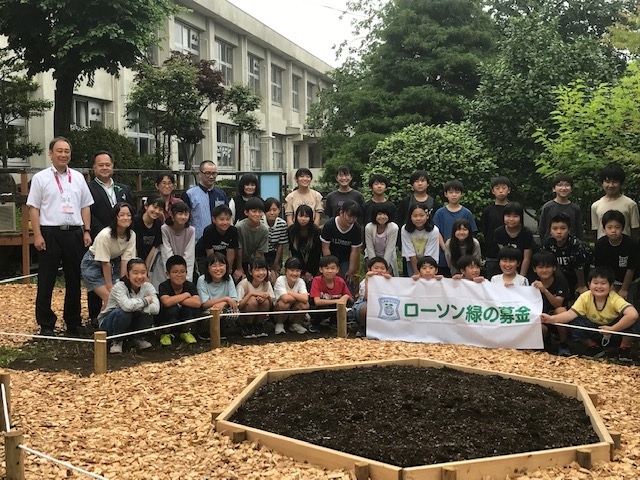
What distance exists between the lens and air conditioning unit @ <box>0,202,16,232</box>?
1027cm

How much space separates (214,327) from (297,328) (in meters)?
1.14

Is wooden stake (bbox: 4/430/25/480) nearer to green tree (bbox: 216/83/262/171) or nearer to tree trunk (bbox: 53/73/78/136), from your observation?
tree trunk (bbox: 53/73/78/136)

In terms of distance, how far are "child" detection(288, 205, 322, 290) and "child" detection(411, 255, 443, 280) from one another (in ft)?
4.33

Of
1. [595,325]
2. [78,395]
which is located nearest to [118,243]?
[78,395]

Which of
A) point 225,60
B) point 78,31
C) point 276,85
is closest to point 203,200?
point 78,31

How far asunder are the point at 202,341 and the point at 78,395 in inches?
74.7

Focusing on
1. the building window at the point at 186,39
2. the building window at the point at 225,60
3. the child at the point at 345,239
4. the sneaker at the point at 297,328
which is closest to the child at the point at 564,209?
the child at the point at 345,239

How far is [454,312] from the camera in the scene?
6617 millimetres

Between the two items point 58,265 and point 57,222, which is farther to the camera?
point 58,265

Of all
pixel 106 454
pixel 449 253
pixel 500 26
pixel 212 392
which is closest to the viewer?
pixel 106 454

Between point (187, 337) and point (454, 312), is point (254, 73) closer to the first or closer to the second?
point (187, 337)

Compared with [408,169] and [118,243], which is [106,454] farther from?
[408,169]

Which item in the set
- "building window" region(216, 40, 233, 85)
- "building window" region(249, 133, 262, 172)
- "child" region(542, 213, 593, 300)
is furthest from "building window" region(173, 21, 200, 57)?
"child" region(542, 213, 593, 300)

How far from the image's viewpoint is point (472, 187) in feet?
35.3
